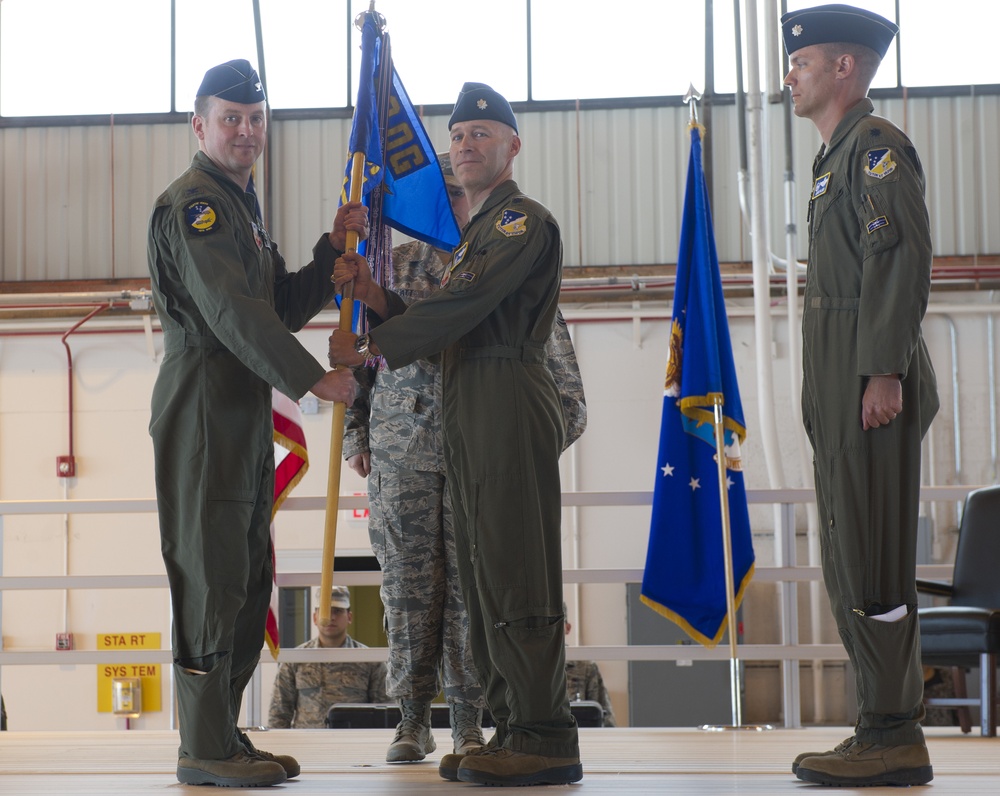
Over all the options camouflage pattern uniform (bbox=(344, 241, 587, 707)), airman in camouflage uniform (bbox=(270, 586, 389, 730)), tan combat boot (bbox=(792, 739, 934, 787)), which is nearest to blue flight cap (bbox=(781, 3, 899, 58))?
camouflage pattern uniform (bbox=(344, 241, 587, 707))

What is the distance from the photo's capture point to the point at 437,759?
3182mm

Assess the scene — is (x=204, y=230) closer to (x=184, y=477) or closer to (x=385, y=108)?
(x=184, y=477)

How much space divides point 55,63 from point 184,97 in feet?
3.71

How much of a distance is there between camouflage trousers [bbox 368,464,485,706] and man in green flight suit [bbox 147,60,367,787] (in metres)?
0.47

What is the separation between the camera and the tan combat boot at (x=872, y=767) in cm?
241

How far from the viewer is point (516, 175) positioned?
9773 mm

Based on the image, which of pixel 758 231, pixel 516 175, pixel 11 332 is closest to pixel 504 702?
pixel 758 231

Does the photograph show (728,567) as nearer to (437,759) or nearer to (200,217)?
(437,759)

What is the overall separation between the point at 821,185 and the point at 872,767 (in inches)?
48.9

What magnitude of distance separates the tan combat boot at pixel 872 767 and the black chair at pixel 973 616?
142 centimetres

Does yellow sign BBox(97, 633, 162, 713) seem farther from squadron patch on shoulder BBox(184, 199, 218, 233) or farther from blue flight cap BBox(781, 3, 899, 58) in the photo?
blue flight cap BBox(781, 3, 899, 58)

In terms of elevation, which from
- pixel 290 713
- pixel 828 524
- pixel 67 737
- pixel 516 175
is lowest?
pixel 290 713

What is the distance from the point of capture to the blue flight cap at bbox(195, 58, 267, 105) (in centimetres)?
281

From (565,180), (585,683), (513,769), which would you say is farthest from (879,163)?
(565,180)
